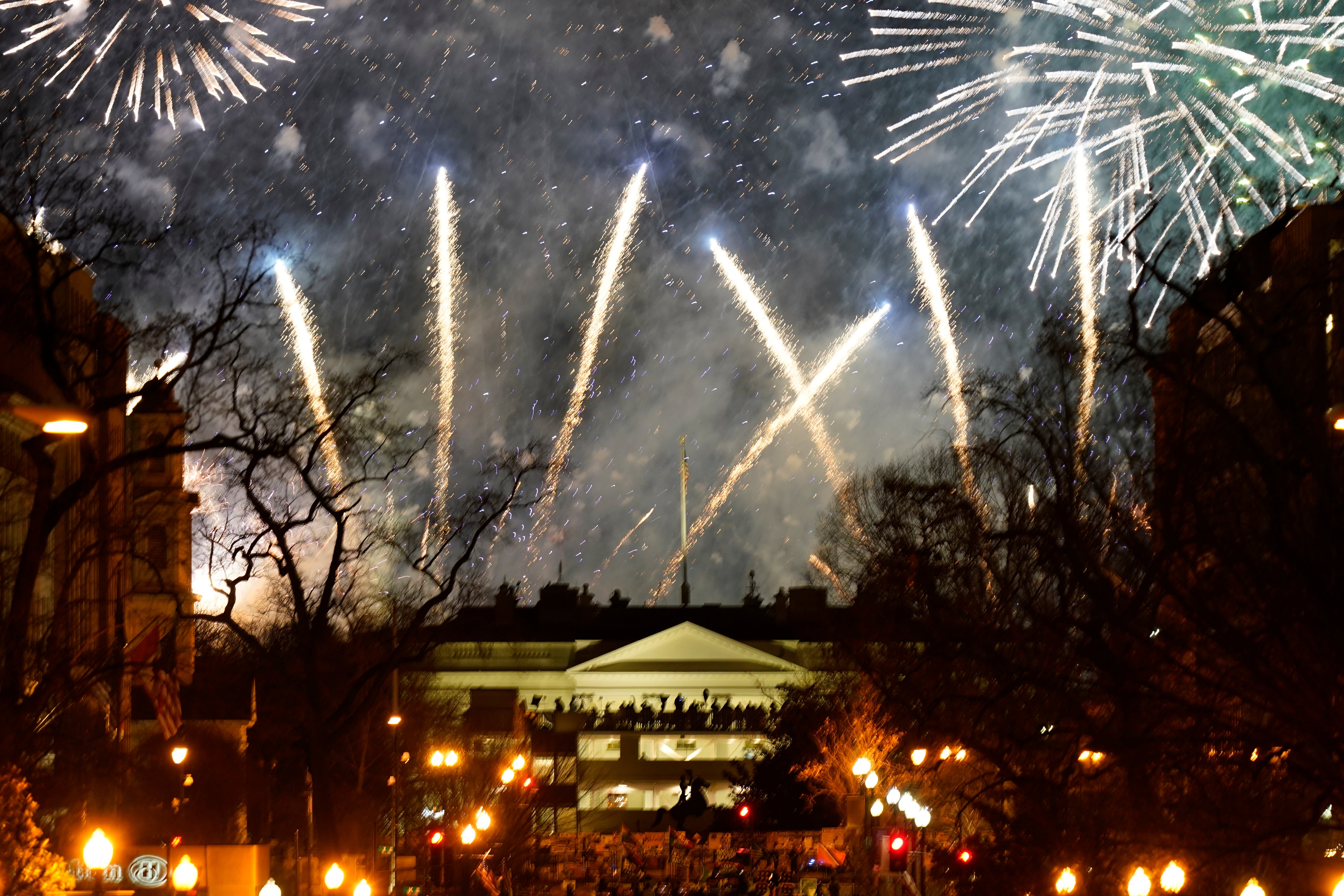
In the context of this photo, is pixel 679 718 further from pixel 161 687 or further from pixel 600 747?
pixel 161 687

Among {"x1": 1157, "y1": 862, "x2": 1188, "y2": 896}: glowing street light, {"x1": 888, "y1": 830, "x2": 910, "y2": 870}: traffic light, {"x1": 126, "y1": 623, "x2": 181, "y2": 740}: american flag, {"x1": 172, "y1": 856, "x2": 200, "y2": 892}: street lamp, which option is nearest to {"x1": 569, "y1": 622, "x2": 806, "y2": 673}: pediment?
{"x1": 888, "y1": 830, "x2": 910, "y2": 870}: traffic light

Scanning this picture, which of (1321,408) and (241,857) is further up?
(1321,408)

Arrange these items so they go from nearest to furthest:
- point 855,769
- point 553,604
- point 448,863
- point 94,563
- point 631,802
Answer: point 448,863, point 94,563, point 855,769, point 631,802, point 553,604

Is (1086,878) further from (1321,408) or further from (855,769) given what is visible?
(855,769)

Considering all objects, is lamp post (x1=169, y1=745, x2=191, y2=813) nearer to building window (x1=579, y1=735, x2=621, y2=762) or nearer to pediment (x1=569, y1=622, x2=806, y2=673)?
building window (x1=579, y1=735, x2=621, y2=762)

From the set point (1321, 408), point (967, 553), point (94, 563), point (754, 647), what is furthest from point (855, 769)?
point (754, 647)

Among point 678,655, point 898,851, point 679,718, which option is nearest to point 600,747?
point 679,718

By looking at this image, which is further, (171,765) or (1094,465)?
(171,765)
